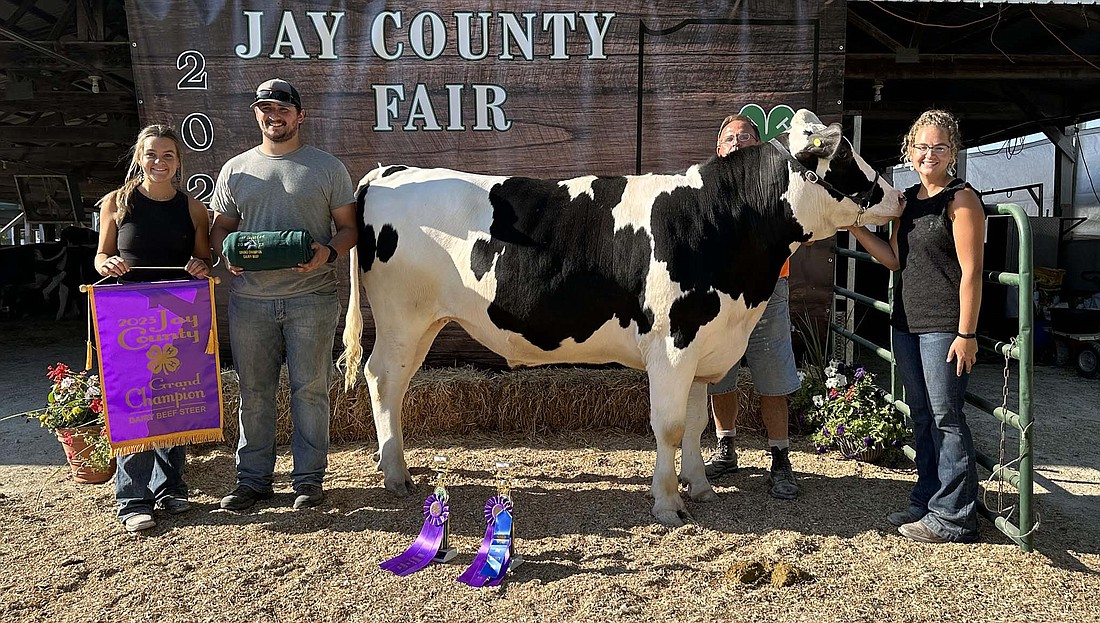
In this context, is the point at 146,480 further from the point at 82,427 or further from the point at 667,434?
the point at 667,434

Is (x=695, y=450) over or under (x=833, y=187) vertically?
under

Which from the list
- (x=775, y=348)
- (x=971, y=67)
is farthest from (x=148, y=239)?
(x=971, y=67)

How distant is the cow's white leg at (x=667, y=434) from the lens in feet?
11.5

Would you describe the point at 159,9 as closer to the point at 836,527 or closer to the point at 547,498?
the point at 547,498

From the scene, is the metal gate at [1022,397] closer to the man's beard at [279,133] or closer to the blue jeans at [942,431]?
the blue jeans at [942,431]

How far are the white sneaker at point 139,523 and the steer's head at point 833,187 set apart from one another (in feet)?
11.2

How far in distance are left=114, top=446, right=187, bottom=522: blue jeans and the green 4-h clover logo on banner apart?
430 cm

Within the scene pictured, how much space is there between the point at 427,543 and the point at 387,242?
5.14 feet

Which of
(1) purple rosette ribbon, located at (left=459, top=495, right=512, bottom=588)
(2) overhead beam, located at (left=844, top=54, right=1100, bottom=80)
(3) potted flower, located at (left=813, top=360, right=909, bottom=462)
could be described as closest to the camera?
(1) purple rosette ribbon, located at (left=459, top=495, right=512, bottom=588)

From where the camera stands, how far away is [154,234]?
351 cm

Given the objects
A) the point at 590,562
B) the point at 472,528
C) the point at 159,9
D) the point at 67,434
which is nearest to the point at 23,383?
the point at 67,434

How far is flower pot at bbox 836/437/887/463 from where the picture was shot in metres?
4.47

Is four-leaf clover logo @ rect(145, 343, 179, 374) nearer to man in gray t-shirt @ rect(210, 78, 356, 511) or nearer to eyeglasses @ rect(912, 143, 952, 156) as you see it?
man in gray t-shirt @ rect(210, 78, 356, 511)

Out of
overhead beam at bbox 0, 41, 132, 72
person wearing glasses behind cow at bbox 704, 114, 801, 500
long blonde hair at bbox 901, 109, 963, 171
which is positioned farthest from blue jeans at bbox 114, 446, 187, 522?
overhead beam at bbox 0, 41, 132, 72
